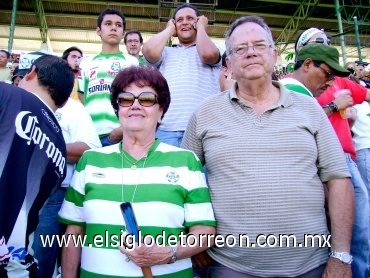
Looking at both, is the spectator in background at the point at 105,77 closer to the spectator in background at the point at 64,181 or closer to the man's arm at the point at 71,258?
the spectator in background at the point at 64,181

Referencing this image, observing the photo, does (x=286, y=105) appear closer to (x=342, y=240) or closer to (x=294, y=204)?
(x=294, y=204)

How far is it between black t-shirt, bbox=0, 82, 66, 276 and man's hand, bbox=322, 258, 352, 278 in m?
1.38

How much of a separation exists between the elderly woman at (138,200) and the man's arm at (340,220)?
1.96 feet

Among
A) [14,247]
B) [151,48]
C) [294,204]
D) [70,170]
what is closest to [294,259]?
[294,204]

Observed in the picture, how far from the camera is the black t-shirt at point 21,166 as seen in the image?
1.41 m

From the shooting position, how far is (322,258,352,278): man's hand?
1629mm

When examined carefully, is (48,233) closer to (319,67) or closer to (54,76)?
(54,76)

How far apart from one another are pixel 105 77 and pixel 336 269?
2185 millimetres

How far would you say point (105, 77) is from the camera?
2889 millimetres

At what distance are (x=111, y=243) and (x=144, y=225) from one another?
0.17 metres

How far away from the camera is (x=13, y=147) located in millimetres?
1428

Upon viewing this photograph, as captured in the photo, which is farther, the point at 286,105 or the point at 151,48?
the point at 151,48

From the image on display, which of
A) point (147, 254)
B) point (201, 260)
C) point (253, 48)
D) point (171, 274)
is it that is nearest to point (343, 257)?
point (201, 260)

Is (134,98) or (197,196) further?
(134,98)
